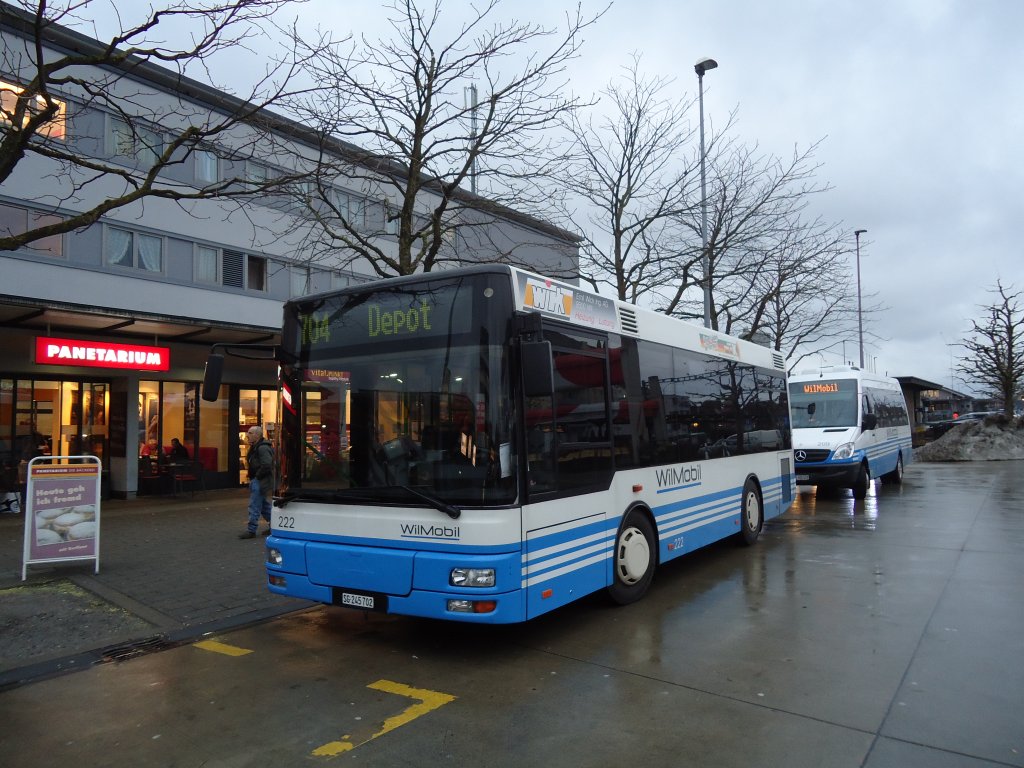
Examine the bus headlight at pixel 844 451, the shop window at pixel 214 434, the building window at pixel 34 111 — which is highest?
the building window at pixel 34 111

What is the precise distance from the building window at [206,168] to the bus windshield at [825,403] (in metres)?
14.9

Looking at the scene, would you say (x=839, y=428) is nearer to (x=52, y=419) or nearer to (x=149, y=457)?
(x=149, y=457)

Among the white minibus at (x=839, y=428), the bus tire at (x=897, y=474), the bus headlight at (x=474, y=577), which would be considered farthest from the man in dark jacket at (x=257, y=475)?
the bus tire at (x=897, y=474)

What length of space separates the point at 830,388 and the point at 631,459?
11.6 meters

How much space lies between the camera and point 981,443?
30656 mm

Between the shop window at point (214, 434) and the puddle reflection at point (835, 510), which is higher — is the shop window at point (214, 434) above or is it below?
above

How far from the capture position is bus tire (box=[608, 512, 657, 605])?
6738mm

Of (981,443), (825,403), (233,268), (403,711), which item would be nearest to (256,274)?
(233,268)

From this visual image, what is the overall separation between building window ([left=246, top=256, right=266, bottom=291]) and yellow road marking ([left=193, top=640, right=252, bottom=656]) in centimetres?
1412

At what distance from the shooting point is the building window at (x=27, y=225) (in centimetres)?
1417

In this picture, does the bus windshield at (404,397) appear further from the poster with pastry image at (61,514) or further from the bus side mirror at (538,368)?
the poster with pastry image at (61,514)

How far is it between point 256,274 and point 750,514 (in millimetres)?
14266

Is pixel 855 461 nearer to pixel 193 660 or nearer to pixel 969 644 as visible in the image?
pixel 969 644

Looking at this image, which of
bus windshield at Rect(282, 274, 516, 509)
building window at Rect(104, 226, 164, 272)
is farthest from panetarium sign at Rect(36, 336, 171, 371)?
bus windshield at Rect(282, 274, 516, 509)
